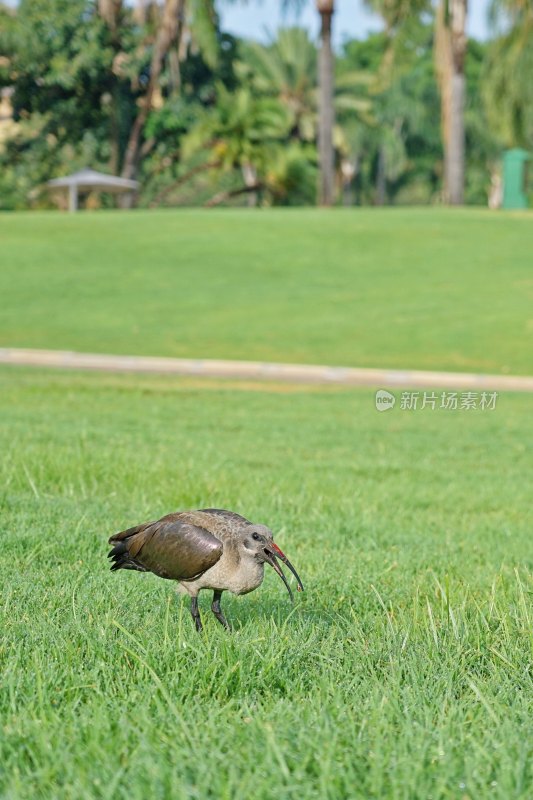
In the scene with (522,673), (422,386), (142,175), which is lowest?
(422,386)

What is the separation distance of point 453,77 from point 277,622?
36628 mm

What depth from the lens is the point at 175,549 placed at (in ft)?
12.6

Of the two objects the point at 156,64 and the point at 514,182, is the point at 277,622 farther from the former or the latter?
the point at 156,64

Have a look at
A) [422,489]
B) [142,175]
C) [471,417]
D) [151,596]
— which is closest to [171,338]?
[471,417]

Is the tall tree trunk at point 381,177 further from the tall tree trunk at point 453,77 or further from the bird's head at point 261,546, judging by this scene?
the bird's head at point 261,546

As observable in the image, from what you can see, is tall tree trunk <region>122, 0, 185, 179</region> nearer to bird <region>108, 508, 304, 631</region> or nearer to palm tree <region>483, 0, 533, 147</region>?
palm tree <region>483, 0, 533, 147</region>

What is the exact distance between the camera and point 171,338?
925 inches

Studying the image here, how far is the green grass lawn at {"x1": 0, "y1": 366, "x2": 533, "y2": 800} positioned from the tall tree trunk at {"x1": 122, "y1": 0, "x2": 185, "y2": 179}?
3984cm

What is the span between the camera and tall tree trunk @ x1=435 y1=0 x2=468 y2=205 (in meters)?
37.8

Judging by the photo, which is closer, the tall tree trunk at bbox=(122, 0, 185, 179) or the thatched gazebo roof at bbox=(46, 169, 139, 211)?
the thatched gazebo roof at bbox=(46, 169, 139, 211)

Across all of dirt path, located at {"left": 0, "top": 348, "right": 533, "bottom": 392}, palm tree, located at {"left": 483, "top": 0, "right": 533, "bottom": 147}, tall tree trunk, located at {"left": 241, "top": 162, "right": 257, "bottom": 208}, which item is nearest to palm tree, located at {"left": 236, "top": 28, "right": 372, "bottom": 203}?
tall tree trunk, located at {"left": 241, "top": 162, "right": 257, "bottom": 208}

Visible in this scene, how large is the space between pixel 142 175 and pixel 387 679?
5643 cm

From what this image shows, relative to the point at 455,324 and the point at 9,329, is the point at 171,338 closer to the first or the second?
the point at 9,329

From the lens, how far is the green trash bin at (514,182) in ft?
126
